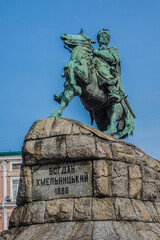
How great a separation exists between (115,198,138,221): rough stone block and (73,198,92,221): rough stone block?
548 mm

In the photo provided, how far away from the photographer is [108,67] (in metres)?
14.9

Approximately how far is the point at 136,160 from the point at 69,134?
5.22 ft

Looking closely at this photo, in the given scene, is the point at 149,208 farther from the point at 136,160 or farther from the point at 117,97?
the point at 117,97

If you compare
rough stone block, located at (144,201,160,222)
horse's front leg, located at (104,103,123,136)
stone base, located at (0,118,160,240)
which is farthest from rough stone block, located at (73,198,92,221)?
horse's front leg, located at (104,103,123,136)

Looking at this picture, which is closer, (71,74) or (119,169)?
(119,169)

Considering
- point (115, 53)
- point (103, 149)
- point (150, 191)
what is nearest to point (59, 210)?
point (103, 149)

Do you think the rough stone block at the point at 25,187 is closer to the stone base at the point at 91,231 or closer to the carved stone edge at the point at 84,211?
the carved stone edge at the point at 84,211

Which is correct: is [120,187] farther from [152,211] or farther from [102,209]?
[152,211]

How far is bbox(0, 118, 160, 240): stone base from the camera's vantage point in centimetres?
1045

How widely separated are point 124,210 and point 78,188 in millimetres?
984

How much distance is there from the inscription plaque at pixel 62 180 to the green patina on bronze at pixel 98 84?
209 cm

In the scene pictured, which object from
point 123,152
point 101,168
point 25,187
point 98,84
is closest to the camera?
point 101,168


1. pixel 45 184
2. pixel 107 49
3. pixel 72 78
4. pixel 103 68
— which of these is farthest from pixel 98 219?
pixel 107 49

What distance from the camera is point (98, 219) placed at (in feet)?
34.2
